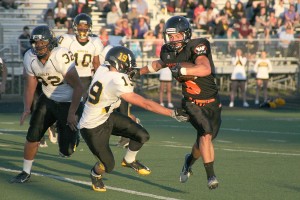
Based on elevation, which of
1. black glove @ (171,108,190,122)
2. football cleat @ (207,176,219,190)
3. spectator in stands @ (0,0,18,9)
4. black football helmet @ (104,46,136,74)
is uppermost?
spectator in stands @ (0,0,18,9)

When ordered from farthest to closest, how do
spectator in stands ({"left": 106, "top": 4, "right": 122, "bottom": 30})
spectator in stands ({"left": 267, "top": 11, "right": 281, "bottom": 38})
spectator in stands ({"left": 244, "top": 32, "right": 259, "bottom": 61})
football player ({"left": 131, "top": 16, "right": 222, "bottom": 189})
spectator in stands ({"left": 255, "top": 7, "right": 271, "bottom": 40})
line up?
spectator in stands ({"left": 267, "top": 11, "right": 281, "bottom": 38}), spectator in stands ({"left": 255, "top": 7, "right": 271, "bottom": 40}), spectator in stands ({"left": 106, "top": 4, "right": 122, "bottom": 30}), spectator in stands ({"left": 244, "top": 32, "right": 259, "bottom": 61}), football player ({"left": 131, "top": 16, "right": 222, "bottom": 189})

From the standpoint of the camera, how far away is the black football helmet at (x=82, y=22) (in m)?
13.9

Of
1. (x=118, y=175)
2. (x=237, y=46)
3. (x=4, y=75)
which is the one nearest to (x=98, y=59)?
(x=4, y=75)

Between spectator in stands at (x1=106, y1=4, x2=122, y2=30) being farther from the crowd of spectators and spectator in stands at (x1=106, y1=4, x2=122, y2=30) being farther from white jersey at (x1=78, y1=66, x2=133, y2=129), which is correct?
white jersey at (x1=78, y1=66, x2=133, y2=129)

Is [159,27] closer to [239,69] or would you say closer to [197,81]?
[239,69]

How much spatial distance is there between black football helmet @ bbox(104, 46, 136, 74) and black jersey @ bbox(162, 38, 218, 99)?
24.6 inches

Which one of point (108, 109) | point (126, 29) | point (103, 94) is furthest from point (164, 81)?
point (103, 94)

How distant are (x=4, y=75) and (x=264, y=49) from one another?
14.4 m

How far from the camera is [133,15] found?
27.5 metres

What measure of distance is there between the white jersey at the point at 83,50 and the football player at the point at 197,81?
424 cm

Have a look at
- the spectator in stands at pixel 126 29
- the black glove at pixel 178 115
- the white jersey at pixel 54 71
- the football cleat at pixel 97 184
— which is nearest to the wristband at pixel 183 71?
the black glove at pixel 178 115

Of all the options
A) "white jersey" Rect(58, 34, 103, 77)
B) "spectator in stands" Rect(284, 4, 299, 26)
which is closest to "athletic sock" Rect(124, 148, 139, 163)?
"white jersey" Rect(58, 34, 103, 77)

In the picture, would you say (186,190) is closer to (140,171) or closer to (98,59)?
(140,171)

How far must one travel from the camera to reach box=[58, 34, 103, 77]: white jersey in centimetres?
1438
